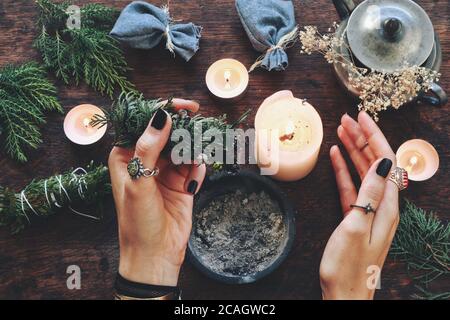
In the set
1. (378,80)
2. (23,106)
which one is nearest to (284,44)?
(378,80)

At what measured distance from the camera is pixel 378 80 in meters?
1.14

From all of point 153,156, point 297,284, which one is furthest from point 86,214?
point 297,284

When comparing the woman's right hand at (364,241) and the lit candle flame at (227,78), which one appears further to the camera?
the lit candle flame at (227,78)

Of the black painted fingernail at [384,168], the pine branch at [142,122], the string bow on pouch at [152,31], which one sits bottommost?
the black painted fingernail at [384,168]

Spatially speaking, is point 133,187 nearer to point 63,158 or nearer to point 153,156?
point 153,156

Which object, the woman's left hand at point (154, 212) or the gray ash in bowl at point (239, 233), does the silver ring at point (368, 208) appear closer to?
the gray ash in bowl at point (239, 233)

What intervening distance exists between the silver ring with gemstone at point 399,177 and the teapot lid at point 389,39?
237 millimetres

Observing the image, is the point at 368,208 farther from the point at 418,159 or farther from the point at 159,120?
the point at 159,120

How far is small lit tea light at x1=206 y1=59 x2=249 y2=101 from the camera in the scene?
1307 mm

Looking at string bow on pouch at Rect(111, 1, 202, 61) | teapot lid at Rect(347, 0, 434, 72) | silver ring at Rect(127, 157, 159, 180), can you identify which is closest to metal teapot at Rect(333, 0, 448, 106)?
teapot lid at Rect(347, 0, 434, 72)

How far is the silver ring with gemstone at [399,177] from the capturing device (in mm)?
1213

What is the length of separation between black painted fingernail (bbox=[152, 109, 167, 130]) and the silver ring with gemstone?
54cm

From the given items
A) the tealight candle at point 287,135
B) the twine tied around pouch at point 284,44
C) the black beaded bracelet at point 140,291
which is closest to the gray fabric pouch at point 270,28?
the twine tied around pouch at point 284,44
